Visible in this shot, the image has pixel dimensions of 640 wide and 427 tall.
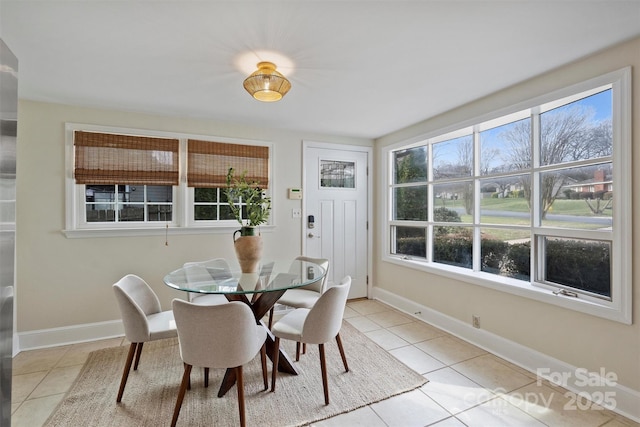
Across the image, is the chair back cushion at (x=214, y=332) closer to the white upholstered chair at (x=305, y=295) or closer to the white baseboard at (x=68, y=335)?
the white upholstered chair at (x=305, y=295)

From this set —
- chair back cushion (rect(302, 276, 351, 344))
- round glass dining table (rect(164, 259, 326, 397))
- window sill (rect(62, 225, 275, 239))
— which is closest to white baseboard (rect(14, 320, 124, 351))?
window sill (rect(62, 225, 275, 239))

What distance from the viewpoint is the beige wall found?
69.4 inches

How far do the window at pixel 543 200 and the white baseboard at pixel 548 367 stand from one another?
0.45 meters

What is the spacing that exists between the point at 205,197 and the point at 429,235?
2683 mm

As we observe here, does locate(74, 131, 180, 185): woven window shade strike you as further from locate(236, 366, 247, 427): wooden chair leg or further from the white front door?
locate(236, 366, 247, 427): wooden chair leg

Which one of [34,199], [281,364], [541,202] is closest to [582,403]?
[541,202]

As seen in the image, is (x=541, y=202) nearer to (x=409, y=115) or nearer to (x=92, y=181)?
(x=409, y=115)

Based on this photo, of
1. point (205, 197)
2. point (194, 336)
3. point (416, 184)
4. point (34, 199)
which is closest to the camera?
point (194, 336)

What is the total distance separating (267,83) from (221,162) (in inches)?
64.8

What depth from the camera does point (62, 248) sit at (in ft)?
9.16

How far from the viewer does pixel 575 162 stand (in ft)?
6.84

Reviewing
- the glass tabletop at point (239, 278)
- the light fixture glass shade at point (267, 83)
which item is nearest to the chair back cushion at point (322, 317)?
the glass tabletop at point (239, 278)

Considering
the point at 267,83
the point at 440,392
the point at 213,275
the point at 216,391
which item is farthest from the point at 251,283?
the point at 440,392

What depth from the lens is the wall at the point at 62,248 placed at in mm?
2678
